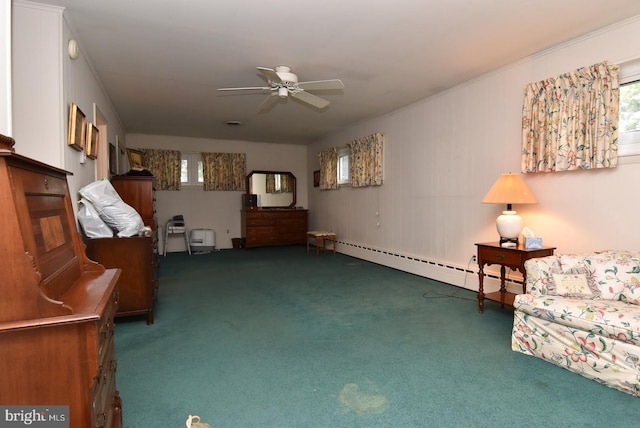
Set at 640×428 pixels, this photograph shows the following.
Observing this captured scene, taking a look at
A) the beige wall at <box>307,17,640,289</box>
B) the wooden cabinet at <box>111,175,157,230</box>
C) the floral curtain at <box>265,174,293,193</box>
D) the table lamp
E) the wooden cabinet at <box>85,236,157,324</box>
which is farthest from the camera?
the floral curtain at <box>265,174,293,193</box>

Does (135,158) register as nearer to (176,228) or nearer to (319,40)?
(176,228)

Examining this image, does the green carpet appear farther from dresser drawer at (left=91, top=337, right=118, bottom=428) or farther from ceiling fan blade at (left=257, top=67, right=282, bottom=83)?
ceiling fan blade at (left=257, top=67, right=282, bottom=83)

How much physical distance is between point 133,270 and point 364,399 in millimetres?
2293

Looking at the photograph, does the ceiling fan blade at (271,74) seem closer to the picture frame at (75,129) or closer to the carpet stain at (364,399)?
the picture frame at (75,129)

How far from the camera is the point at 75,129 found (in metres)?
2.62

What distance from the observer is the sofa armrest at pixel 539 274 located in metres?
2.46

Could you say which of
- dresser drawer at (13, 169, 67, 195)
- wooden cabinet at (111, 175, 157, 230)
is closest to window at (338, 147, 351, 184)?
wooden cabinet at (111, 175, 157, 230)

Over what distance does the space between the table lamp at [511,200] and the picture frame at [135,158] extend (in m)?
6.34

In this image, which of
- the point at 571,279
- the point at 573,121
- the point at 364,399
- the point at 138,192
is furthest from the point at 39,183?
the point at 573,121

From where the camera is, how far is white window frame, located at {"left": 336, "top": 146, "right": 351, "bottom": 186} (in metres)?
6.77

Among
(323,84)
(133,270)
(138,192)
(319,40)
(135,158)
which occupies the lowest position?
(133,270)

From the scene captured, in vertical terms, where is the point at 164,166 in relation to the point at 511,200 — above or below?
above

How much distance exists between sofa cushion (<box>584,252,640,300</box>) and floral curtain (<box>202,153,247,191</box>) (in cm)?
680

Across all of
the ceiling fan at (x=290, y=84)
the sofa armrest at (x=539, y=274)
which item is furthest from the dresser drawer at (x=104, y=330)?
the sofa armrest at (x=539, y=274)
